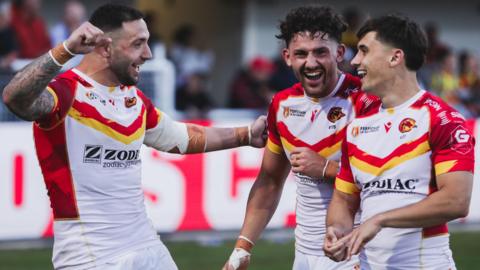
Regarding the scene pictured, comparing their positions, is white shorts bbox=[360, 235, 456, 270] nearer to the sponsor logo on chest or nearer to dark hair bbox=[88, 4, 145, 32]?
the sponsor logo on chest

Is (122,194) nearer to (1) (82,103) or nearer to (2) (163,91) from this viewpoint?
(1) (82,103)

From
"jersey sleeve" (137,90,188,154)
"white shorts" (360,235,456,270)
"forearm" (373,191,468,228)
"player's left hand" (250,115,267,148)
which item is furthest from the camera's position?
"player's left hand" (250,115,267,148)

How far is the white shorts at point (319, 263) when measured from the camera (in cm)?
641

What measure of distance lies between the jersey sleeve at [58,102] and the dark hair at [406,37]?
1839 mm

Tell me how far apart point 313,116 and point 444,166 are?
4.23 ft

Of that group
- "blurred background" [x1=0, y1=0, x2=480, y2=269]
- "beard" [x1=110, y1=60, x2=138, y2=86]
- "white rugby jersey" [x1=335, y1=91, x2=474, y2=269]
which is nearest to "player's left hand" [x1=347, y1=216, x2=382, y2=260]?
"white rugby jersey" [x1=335, y1=91, x2=474, y2=269]

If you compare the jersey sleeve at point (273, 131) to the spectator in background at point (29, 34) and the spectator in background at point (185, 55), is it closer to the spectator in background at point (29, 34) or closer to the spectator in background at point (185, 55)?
the spectator in background at point (29, 34)

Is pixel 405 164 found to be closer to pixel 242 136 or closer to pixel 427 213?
pixel 427 213

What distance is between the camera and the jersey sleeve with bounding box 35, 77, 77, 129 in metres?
6.15

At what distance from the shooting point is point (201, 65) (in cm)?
1659

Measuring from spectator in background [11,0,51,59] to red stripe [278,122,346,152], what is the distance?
7.94 m

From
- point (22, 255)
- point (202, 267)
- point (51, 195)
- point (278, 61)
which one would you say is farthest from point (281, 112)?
point (278, 61)

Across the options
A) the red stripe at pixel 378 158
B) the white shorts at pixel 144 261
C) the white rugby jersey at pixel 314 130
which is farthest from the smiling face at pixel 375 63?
the white shorts at pixel 144 261

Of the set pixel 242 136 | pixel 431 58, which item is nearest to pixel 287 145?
pixel 242 136
